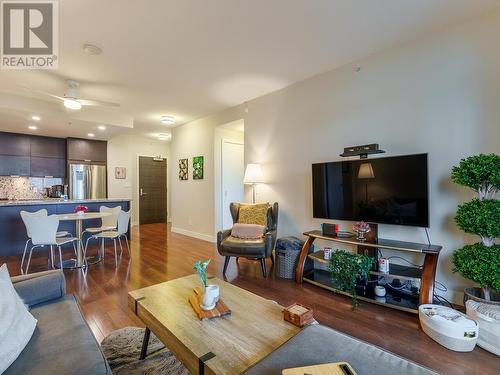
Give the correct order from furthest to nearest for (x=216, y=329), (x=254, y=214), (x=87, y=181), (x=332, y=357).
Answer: (x=87, y=181), (x=254, y=214), (x=216, y=329), (x=332, y=357)

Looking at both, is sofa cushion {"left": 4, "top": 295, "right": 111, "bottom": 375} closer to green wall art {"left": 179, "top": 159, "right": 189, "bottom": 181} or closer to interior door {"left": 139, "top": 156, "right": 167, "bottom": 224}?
green wall art {"left": 179, "top": 159, "right": 189, "bottom": 181}

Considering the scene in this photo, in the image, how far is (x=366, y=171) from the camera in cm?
274

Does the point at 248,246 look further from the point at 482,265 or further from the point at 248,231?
the point at 482,265

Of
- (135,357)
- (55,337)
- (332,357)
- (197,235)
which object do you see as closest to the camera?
(332,357)

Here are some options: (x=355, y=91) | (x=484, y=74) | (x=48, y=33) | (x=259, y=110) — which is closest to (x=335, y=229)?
(x=355, y=91)

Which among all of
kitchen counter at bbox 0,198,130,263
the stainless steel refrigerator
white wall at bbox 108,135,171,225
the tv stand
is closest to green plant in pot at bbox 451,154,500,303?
the tv stand

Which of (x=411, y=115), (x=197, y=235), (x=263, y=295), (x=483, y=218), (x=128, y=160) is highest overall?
(x=128, y=160)

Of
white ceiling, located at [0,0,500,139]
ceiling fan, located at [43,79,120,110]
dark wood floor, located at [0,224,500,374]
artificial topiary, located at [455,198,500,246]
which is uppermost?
white ceiling, located at [0,0,500,139]

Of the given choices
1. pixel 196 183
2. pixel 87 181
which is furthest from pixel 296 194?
pixel 87 181

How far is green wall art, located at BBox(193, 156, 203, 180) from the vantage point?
5.54 m

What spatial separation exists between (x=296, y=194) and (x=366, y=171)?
120 centimetres

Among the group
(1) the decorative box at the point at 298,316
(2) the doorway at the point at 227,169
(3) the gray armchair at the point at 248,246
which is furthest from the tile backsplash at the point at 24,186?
(1) the decorative box at the point at 298,316

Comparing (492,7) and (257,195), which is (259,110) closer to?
(257,195)

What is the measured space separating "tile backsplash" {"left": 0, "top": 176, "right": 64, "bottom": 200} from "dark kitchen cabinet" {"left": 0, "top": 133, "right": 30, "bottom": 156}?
63cm
